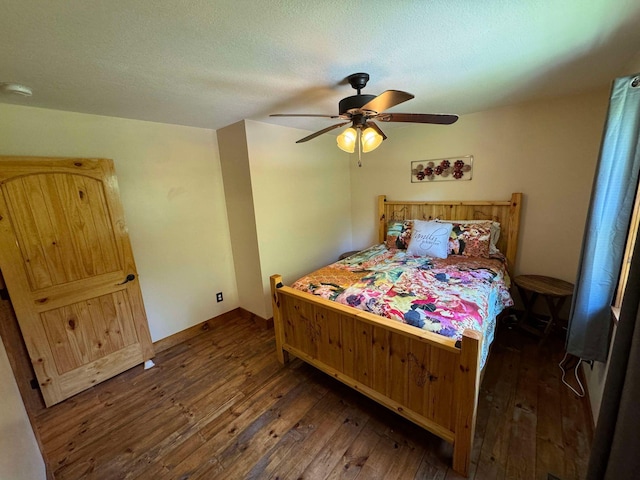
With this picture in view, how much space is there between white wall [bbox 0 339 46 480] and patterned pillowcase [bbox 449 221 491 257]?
328cm

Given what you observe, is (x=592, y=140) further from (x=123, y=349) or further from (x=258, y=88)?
A: (x=123, y=349)

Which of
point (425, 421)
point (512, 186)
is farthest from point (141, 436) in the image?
point (512, 186)

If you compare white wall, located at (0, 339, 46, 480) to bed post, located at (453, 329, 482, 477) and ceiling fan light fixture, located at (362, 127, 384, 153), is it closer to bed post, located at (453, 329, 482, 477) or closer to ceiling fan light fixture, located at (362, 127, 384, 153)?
bed post, located at (453, 329, 482, 477)

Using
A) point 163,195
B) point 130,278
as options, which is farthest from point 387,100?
point 130,278

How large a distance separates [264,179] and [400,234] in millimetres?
1758

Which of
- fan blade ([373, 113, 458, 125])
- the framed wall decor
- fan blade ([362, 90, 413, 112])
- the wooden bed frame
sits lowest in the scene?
the wooden bed frame

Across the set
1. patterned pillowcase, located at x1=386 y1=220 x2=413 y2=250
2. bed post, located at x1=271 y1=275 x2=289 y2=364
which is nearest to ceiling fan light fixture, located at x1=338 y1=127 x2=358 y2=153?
bed post, located at x1=271 y1=275 x2=289 y2=364

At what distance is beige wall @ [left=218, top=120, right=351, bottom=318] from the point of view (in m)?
2.74

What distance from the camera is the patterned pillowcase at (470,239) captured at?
8.68 feet

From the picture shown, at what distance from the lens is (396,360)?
1612 mm

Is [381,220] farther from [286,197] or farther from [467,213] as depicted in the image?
[286,197]

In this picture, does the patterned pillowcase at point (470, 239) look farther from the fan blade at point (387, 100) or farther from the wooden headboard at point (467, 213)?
the fan blade at point (387, 100)

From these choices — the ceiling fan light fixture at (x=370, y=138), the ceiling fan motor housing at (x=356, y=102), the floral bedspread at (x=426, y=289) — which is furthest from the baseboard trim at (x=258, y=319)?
the ceiling fan motor housing at (x=356, y=102)

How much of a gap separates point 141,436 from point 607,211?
3.31 m
